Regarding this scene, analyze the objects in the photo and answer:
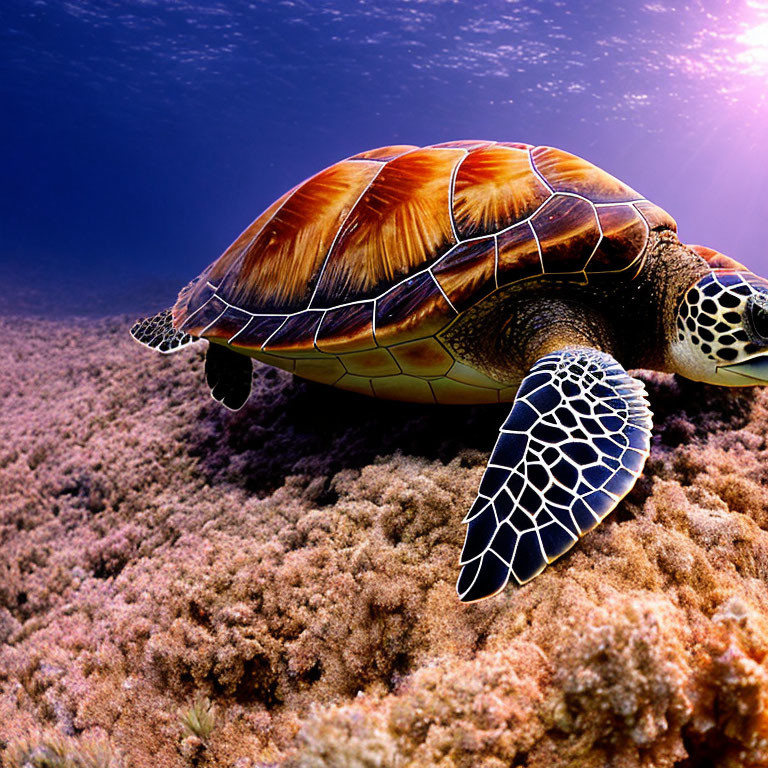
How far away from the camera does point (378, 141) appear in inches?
1850

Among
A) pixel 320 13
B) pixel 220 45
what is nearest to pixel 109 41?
pixel 220 45

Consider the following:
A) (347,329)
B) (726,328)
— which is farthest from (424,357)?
(726,328)

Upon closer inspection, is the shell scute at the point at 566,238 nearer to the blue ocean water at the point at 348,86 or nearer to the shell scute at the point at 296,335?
the shell scute at the point at 296,335

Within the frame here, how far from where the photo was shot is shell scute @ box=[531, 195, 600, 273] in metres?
1.55

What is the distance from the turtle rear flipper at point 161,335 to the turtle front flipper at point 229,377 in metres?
0.18

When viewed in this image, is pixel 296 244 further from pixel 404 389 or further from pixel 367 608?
pixel 367 608

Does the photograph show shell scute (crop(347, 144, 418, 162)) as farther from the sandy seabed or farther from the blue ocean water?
the blue ocean water

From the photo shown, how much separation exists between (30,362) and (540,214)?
223 inches

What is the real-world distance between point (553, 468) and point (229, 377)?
1862 mm

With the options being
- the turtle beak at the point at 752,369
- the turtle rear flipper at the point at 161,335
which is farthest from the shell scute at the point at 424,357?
the turtle rear flipper at the point at 161,335

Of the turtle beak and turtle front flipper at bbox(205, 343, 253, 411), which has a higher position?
the turtle beak

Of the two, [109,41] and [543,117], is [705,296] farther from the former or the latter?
[543,117]

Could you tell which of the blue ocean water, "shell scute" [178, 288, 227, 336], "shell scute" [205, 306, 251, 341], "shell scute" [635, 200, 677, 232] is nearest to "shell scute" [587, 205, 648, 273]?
"shell scute" [635, 200, 677, 232]

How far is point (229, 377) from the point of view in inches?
96.8
